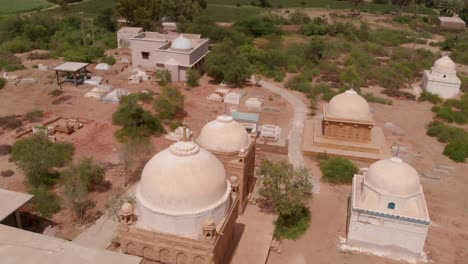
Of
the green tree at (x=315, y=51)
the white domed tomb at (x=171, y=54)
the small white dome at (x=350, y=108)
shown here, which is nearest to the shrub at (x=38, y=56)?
the white domed tomb at (x=171, y=54)

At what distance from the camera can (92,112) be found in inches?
1323

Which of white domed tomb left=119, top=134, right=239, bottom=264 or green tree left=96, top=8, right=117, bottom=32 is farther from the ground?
white domed tomb left=119, top=134, right=239, bottom=264

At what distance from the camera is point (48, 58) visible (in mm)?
47531

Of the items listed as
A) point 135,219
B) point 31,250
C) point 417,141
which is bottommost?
point 417,141

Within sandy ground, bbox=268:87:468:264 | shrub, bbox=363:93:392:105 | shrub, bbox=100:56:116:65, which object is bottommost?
sandy ground, bbox=268:87:468:264

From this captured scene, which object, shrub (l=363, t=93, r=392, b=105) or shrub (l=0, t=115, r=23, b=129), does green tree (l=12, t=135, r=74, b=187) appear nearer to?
shrub (l=0, t=115, r=23, b=129)

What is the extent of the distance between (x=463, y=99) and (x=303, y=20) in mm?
42407

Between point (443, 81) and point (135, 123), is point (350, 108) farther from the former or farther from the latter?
point (443, 81)

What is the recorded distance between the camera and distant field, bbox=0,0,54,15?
81688 millimetres

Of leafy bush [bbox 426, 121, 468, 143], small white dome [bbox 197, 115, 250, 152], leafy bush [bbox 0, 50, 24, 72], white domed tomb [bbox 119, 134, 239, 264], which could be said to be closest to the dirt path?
small white dome [bbox 197, 115, 250, 152]

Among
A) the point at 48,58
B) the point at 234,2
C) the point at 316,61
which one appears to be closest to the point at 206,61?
the point at 316,61

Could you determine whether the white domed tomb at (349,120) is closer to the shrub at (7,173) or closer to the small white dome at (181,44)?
the small white dome at (181,44)

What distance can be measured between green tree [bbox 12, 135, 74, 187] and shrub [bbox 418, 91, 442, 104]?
3230 centimetres

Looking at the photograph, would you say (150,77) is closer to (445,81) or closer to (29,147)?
(29,147)
